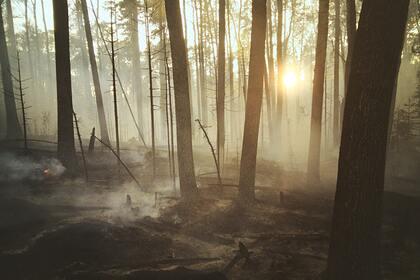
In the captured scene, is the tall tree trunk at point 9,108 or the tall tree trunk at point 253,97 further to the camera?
the tall tree trunk at point 9,108

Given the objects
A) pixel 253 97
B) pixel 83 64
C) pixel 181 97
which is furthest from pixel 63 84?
pixel 83 64

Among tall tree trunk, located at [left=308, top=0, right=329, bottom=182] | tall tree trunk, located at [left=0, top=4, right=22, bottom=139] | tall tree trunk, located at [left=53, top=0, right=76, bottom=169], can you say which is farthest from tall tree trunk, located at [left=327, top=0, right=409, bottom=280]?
tall tree trunk, located at [left=0, top=4, right=22, bottom=139]

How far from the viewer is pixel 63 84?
12.1 meters

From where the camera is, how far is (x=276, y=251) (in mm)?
6984

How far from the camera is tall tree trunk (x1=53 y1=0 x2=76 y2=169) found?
11977mm

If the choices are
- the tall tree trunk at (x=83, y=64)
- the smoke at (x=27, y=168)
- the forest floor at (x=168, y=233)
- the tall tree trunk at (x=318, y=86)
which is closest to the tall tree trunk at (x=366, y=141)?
the forest floor at (x=168, y=233)

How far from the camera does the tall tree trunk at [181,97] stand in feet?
29.5

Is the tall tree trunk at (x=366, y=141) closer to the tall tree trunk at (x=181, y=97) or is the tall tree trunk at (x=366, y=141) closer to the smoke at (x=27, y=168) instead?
the tall tree trunk at (x=181, y=97)

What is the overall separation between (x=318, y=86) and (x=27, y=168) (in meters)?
12.3

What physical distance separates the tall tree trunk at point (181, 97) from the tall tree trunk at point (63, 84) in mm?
5373

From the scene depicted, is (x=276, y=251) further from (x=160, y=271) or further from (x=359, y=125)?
(x=359, y=125)

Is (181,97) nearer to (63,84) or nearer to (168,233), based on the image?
(168,233)

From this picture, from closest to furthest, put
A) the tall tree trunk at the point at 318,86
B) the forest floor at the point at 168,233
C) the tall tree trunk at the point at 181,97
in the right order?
the forest floor at the point at 168,233 < the tall tree trunk at the point at 181,97 < the tall tree trunk at the point at 318,86

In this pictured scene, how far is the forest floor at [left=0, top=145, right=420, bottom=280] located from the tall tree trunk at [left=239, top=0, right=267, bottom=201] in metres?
0.84
